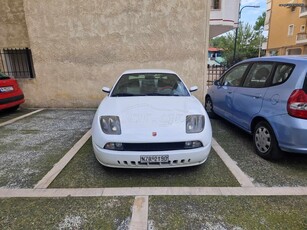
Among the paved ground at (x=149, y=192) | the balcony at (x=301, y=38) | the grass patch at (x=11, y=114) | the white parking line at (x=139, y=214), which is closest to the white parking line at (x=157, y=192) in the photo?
the paved ground at (x=149, y=192)

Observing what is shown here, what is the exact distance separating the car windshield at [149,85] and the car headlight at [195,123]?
0.98 metres

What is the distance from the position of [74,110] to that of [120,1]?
374 cm

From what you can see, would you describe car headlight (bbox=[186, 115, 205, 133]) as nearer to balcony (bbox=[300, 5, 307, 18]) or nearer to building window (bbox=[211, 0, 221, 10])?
building window (bbox=[211, 0, 221, 10])

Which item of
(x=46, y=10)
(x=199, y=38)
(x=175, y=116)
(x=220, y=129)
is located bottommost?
(x=220, y=129)

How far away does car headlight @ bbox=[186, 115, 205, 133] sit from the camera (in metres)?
2.87

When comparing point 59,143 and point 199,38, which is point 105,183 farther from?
point 199,38

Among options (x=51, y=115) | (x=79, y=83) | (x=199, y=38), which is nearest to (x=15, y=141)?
(x=51, y=115)

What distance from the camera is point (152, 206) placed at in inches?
95.6

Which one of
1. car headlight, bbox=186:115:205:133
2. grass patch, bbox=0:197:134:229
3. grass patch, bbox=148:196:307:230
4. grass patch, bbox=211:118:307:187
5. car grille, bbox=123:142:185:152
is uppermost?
car headlight, bbox=186:115:205:133

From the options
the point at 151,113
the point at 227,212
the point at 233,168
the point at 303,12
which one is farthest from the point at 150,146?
the point at 303,12

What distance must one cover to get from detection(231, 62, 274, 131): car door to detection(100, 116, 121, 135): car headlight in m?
2.34

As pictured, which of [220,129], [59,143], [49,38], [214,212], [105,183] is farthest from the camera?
[49,38]

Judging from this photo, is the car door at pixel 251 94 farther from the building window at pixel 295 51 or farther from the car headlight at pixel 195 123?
the building window at pixel 295 51

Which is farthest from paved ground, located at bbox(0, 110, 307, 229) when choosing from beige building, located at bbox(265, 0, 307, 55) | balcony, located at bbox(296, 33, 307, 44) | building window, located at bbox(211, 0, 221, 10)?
balcony, located at bbox(296, 33, 307, 44)
